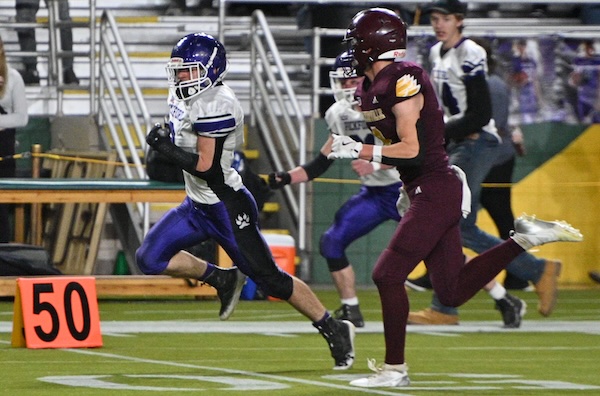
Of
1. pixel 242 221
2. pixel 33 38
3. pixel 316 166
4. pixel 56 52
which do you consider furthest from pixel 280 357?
pixel 33 38

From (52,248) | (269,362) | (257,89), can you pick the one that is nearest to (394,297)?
(269,362)

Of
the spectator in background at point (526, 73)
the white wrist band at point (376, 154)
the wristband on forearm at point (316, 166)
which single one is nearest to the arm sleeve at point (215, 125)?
the white wrist band at point (376, 154)

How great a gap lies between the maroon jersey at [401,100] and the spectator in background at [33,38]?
26.1 feet

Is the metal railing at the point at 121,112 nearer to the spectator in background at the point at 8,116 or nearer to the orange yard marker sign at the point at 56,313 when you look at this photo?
the spectator in background at the point at 8,116

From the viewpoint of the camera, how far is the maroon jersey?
6570 millimetres

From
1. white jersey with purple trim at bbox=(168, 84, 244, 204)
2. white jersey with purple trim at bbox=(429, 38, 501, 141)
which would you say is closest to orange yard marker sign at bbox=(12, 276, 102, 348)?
white jersey with purple trim at bbox=(168, 84, 244, 204)

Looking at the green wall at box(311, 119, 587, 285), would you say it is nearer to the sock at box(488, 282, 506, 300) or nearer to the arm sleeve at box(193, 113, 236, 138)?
the sock at box(488, 282, 506, 300)

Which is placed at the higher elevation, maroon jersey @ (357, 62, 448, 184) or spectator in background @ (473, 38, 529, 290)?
maroon jersey @ (357, 62, 448, 184)

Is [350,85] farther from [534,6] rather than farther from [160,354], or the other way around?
[534,6]

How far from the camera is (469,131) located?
954 centimetres

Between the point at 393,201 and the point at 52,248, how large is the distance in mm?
4496

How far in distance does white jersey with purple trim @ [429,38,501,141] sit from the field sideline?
1353 millimetres

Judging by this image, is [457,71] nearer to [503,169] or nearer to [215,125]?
[215,125]

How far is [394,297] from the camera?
258 inches
